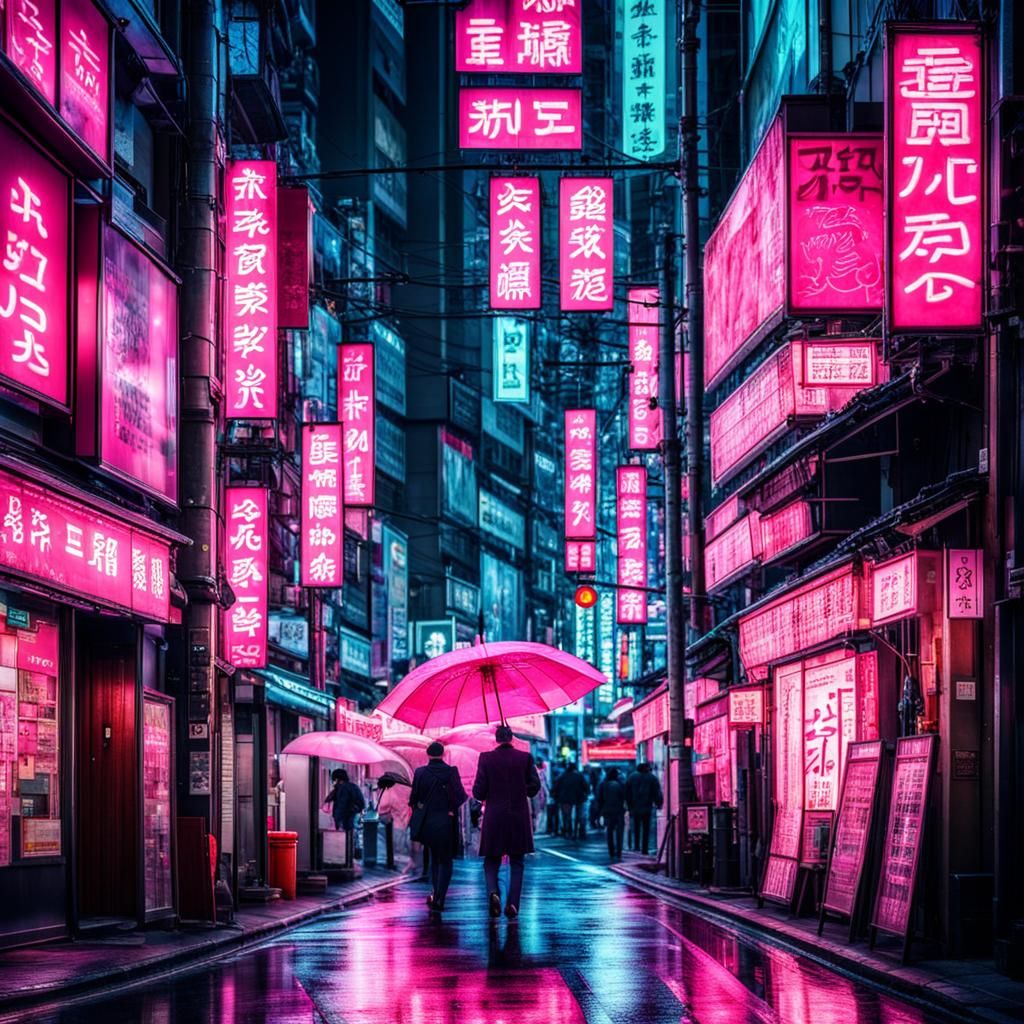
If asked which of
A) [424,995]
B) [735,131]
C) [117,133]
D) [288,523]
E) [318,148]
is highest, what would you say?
[318,148]

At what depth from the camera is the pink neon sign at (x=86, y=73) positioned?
60.3ft

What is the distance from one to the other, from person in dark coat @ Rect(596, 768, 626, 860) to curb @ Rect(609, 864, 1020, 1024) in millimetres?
17912

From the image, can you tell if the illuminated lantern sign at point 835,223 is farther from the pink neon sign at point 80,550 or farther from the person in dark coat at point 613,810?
the person in dark coat at point 613,810

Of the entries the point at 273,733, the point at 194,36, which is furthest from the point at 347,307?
the point at 194,36

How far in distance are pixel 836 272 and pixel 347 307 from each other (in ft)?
134

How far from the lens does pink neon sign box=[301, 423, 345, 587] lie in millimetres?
36875

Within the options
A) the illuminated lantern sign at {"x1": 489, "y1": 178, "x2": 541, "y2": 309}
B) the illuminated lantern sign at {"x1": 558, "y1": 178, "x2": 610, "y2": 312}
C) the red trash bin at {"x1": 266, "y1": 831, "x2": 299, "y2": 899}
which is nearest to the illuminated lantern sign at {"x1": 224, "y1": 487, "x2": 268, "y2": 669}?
the red trash bin at {"x1": 266, "y1": 831, "x2": 299, "y2": 899}

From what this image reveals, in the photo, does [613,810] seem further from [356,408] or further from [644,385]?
[356,408]

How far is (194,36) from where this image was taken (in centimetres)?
2358

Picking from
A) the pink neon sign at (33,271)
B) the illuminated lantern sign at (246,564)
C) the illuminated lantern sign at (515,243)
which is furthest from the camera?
the illuminated lantern sign at (515,243)

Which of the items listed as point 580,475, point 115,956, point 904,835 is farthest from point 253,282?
point 580,475

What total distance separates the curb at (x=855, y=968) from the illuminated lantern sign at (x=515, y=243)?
1032cm

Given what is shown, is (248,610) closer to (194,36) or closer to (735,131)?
(194,36)

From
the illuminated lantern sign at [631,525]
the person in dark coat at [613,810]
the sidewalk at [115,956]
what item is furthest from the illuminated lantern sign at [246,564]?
the illuminated lantern sign at [631,525]
